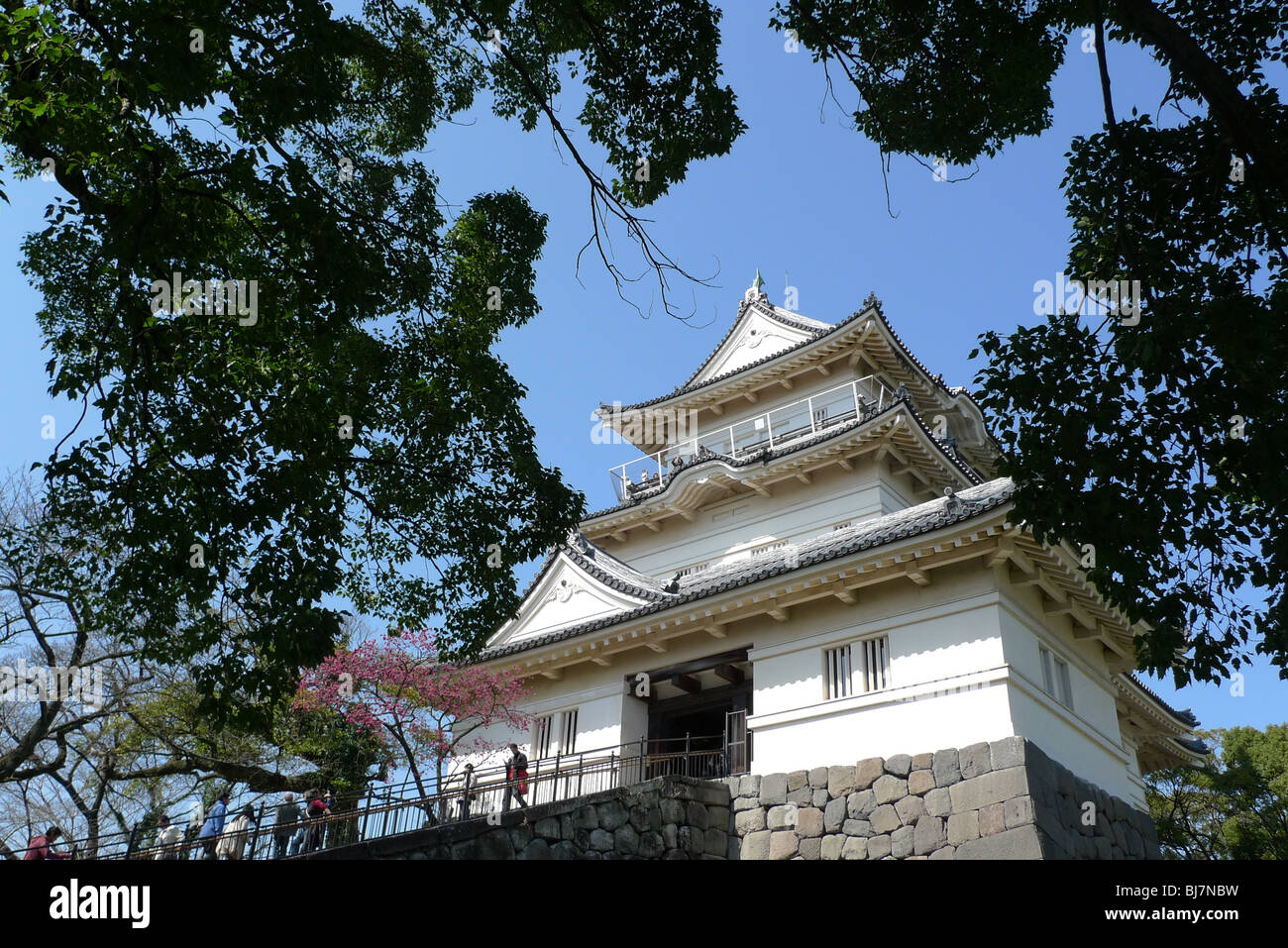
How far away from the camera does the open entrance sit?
48.6 ft

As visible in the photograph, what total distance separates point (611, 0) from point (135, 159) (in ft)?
16.8

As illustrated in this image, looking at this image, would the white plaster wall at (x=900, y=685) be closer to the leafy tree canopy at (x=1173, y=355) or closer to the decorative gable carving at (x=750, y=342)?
the leafy tree canopy at (x=1173, y=355)

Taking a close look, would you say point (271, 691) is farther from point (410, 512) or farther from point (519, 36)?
point (519, 36)

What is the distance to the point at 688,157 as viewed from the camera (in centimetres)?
984

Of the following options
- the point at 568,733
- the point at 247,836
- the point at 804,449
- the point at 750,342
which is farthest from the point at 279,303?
the point at 750,342

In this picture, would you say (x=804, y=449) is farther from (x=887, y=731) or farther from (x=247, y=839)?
(x=247, y=839)

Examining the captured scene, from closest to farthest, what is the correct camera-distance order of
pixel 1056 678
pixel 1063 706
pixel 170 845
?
pixel 170 845, pixel 1063 706, pixel 1056 678

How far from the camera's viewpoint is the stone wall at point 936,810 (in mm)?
11141

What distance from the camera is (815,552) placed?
1423cm

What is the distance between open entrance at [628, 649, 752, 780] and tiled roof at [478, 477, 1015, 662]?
1.20m

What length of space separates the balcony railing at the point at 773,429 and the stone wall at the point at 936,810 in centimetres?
914

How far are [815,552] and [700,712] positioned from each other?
3.98 metres

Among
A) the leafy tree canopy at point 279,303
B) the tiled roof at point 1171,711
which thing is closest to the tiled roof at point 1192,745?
the tiled roof at point 1171,711
